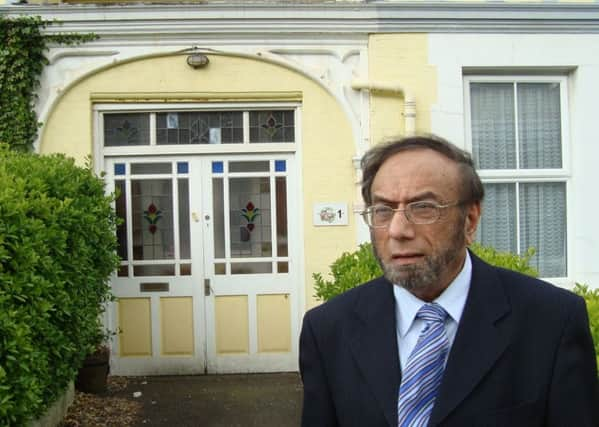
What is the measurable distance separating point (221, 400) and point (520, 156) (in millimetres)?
4023

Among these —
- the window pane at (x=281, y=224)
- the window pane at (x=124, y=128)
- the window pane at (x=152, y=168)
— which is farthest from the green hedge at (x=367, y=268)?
the window pane at (x=124, y=128)

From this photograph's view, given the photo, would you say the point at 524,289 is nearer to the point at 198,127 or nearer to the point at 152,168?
the point at 198,127

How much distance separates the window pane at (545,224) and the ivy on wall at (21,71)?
495 cm

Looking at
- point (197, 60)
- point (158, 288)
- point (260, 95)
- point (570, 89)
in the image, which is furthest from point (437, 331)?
point (570, 89)

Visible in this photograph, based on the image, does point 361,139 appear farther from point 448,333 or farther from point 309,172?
point 448,333

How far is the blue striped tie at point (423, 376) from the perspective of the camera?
1701 mm

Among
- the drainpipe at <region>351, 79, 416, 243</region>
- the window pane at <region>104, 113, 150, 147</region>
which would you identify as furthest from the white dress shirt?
the window pane at <region>104, 113, 150, 147</region>

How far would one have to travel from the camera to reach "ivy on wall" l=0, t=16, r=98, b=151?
20.2 ft

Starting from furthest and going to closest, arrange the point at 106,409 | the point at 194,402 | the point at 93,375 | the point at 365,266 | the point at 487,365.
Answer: the point at 93,375 → the point at 194,402 → the point at 106,409 → the point at 365,266 → the point at 487,365

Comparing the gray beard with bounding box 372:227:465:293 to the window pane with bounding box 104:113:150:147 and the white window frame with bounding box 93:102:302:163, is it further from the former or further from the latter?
the window pane with bounding box 104:113:150:147

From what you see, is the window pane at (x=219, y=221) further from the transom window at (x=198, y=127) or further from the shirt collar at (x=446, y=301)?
the shirt collar at (x=446, y=301)

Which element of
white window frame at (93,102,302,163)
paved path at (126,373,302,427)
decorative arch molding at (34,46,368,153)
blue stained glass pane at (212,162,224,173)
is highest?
decorative arch molding at (34,46,368,153)

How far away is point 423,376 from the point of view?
1731 mm

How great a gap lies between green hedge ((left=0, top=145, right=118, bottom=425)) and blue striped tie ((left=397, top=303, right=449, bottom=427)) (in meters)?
2.03
